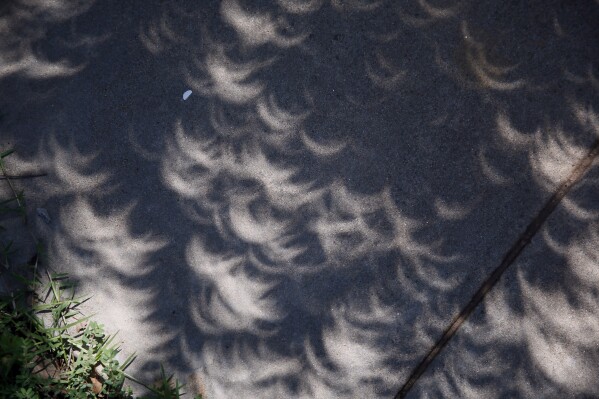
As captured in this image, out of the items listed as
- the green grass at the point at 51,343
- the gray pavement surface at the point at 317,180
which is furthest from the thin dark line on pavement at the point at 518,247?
the green grass at the point at 51,343

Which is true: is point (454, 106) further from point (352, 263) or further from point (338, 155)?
point (352, 263)

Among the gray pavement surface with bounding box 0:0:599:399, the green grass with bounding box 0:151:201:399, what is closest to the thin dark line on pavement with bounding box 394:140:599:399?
the gray pavement surface with bounding box 0:0:599:399

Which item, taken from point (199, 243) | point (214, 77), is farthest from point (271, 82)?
point (199, 243)

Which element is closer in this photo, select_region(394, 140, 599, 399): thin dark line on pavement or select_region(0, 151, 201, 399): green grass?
select_region(0, 151, 201, 399): green grass

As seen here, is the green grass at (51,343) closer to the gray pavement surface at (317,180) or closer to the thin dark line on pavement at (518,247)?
the gray pavement surface at (317,180)

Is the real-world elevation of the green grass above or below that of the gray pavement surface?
below

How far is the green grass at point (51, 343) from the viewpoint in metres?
3.08

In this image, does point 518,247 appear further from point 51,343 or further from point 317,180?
point 51,343

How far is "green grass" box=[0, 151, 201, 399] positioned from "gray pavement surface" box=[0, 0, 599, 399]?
0.11 meters

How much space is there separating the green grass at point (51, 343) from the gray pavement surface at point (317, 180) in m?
0.11

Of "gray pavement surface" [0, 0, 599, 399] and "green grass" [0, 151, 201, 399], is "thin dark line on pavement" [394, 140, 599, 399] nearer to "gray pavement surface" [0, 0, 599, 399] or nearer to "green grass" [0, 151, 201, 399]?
"gray pavement surface" [0, 0, 599, 399]

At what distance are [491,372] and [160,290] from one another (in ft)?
6.68

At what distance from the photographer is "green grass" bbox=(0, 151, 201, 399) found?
3.08m

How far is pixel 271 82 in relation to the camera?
130 inches
